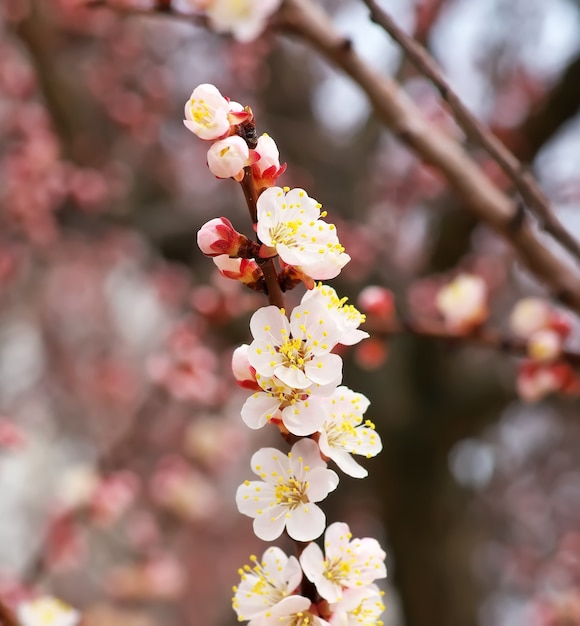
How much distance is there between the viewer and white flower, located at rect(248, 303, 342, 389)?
1.78ft

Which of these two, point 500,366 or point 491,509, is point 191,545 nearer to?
point 491,509

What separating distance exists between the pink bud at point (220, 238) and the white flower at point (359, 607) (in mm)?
314

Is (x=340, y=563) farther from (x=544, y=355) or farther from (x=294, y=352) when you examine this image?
(x=544, y=355)

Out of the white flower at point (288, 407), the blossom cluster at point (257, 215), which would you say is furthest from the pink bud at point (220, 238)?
the white flower at point (288, 407)

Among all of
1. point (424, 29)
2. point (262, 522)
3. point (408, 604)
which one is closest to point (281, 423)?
point (262, 522)

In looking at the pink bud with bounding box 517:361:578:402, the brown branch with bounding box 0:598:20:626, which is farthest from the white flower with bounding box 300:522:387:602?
the pink bud with bounding box 517:361:578:402

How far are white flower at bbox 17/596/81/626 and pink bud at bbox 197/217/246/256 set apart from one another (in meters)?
0.63

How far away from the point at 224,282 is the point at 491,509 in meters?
3.60

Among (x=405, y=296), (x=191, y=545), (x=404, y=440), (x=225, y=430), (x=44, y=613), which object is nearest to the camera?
(x=44, y=613)

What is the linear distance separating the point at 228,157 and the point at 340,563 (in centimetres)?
36

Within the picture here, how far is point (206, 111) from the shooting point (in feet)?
1.90

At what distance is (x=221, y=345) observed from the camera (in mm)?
3061

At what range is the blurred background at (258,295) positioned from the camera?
88.7 inches

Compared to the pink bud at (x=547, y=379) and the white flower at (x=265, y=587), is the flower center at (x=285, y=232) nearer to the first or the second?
the white flower at (x=265, y=587)
